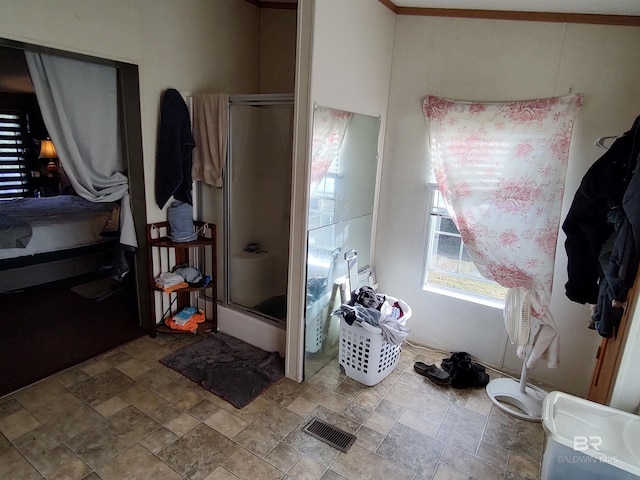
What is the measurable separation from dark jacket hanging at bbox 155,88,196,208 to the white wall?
153 centimetres

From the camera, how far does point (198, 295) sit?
323cm

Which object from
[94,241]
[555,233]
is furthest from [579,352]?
[94,241]

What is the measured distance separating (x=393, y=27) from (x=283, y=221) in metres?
1.65

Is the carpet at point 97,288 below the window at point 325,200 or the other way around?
below

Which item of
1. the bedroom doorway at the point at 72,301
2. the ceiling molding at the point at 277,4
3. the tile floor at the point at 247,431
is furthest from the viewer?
the ceiling molding at the point at 277,4

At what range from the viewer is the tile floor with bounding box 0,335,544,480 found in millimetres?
1806

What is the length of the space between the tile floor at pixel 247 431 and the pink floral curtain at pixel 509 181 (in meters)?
0.62

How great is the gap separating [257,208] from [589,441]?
250 centimetres

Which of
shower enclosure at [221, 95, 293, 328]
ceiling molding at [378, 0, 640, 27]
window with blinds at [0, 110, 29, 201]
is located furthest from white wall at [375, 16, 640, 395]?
window with blinds at [0, 110, 29, 201]

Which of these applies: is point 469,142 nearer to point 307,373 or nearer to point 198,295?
point 307,373

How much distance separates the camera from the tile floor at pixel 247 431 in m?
1.81

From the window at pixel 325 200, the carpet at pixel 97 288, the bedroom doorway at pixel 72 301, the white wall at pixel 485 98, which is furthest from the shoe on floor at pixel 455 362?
the carpet at pixel 97 288

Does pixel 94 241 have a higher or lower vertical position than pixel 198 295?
higher

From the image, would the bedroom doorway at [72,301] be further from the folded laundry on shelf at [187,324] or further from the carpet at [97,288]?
the folded laundry on shelf at [187,324]
